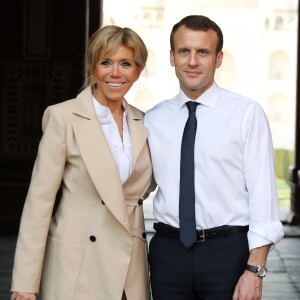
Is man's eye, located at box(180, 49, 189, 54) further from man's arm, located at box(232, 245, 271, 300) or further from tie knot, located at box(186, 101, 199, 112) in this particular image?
man's arm, located at box(232, 245, 271, 300)

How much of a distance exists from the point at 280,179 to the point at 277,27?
49.9 feet

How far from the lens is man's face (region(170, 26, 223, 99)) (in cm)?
219

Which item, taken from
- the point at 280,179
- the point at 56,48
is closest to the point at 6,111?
the point at 56,48

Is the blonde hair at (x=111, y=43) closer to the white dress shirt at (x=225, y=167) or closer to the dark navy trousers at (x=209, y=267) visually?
the white dress shirt at (x=225, y=167)

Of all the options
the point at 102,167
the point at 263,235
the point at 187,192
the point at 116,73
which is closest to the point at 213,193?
the point at 187,192

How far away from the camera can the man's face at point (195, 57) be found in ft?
7.18

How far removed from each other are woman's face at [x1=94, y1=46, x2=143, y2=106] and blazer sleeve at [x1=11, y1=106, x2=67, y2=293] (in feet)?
0.52

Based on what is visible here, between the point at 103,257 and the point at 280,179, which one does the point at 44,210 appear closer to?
the point at 103,257

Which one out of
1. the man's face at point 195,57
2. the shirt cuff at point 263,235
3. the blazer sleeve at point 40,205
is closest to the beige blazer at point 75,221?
the blazer sleeve at point 40,205

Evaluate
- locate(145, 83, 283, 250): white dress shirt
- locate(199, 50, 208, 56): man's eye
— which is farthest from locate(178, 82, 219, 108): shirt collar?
locate(199, 50, 208, 56): man's eye

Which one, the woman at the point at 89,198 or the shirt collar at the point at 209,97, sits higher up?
the shirt collar at the point at 209,97

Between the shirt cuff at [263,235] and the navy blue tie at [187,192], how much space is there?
16 cm

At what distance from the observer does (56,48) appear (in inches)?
291

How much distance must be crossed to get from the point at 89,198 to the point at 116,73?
1.18ft
